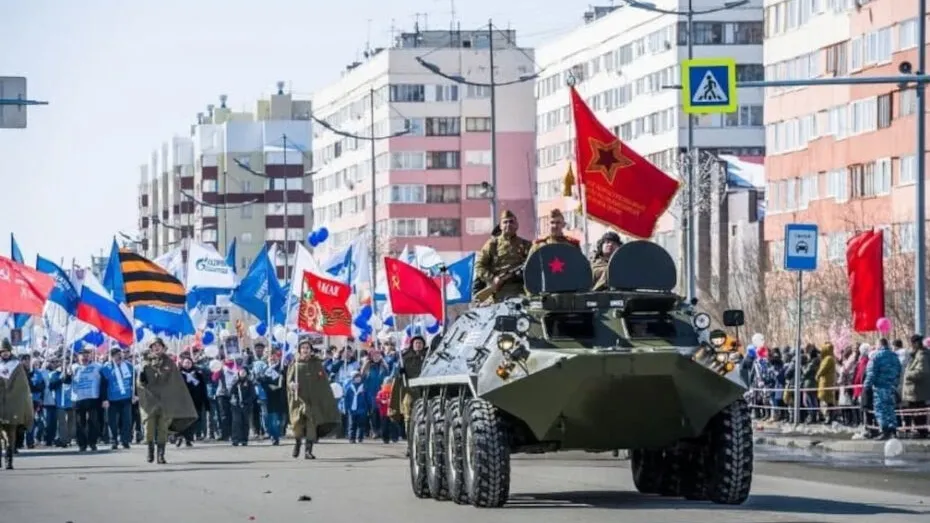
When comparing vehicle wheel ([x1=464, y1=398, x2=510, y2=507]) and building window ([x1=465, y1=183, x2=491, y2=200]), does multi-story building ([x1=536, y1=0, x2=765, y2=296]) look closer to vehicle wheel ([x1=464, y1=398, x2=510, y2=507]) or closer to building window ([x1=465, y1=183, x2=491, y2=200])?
building window ([x1=465, y1=183, x2=491, y2=200])

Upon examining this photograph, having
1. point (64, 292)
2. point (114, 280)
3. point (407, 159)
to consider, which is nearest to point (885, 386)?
point (64, 292)

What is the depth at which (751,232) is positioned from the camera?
80500 mm

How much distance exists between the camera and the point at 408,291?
44906mm

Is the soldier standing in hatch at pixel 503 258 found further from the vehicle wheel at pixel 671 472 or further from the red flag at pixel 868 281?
the red flag at pixel 868 281

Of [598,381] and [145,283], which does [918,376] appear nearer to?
[598,381]

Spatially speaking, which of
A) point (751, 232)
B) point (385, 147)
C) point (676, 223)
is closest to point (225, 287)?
point (751, 232)

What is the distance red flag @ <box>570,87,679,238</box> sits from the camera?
35.7 meters

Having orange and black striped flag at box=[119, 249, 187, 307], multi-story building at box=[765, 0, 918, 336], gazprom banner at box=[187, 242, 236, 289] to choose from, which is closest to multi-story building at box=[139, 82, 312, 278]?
multi-story building at box=[765, 0, 918, 336]

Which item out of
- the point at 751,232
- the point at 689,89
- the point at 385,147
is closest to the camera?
the point at 689,89

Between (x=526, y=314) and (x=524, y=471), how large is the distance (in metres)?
7.15

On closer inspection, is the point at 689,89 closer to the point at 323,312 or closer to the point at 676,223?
the point at 323,312

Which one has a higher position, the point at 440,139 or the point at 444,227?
the point at 440,139

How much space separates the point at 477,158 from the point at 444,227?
13.2 feet

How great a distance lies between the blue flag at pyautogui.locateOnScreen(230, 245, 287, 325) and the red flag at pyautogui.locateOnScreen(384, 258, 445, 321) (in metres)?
9.60
